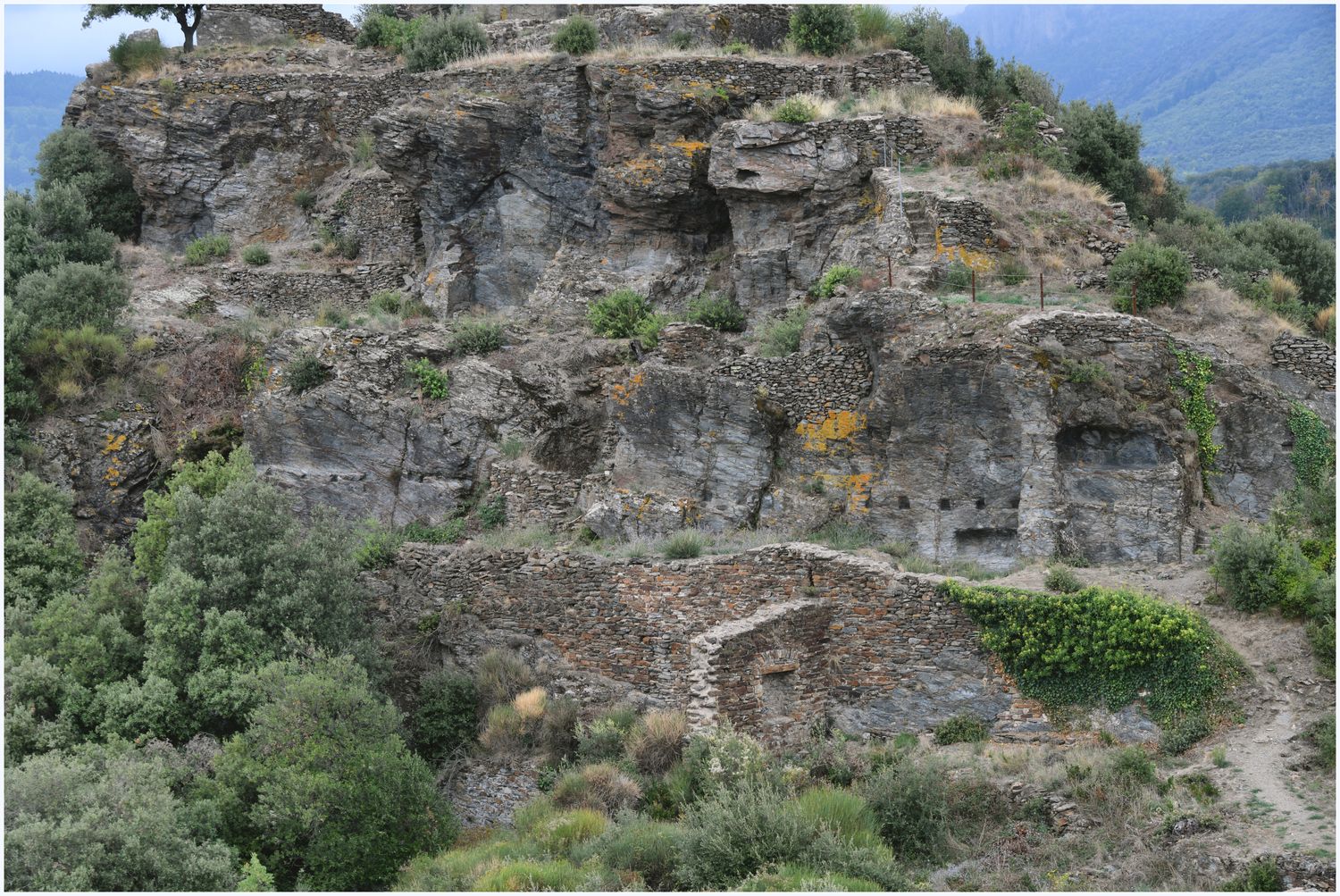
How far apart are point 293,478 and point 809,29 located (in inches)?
604

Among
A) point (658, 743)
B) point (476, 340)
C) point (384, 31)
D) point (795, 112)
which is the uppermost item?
point (384, 31)

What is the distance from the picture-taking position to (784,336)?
23578 mm

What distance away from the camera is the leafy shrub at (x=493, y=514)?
2395 centimetres

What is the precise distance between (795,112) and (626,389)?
23.7 feet

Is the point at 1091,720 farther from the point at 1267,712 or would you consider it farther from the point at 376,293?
the point at 376,293

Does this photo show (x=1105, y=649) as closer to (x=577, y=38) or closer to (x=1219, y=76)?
(x=577, y=38)

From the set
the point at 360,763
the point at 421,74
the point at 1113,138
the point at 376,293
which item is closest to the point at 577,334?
the point at 376,293

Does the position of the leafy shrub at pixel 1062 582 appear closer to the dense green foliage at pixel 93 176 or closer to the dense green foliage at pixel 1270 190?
the dense green foliage at pixel 93 176

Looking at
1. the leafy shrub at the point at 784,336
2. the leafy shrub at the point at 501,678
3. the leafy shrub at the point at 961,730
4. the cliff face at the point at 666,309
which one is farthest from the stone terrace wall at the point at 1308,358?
the leafy shrub at the point at 501,678

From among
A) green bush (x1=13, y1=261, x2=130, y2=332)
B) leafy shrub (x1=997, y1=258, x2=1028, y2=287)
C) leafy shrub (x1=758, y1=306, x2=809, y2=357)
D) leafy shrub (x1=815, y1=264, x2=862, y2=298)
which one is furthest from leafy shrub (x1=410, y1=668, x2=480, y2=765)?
leafy shrub (x1=997, y1=258, x2=1028, y2=287)

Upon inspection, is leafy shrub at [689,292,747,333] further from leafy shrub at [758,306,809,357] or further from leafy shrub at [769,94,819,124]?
leafy shrub at [769,94,819,124]

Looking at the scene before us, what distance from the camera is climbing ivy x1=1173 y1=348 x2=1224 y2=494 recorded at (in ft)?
69.3

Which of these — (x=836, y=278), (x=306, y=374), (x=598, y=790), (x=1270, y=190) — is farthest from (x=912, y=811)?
(x=1270, y=190)

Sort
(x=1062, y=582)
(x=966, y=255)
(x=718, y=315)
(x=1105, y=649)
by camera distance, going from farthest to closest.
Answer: (x=718, y=315) < (x=966, y=255) < (x=1062, y=582) < (x=1105, y=649)
